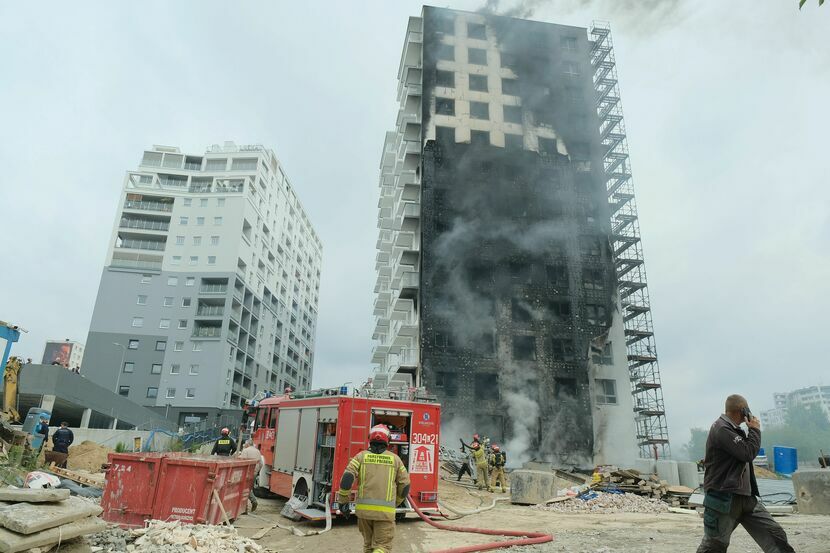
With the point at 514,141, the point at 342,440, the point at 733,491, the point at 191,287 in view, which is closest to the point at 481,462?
the point at 342,440

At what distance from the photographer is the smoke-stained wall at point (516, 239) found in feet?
114

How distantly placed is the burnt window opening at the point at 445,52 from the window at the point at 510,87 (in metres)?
4.84

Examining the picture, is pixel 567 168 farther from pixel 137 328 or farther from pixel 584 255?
pixel 137 328

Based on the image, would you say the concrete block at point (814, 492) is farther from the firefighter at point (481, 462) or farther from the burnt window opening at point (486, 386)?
the burnt window opening at point (486, 386)

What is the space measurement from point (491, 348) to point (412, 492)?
2458cm

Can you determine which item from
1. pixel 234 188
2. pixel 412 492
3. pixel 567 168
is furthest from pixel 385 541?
pixel 234 188

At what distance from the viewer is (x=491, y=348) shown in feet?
117

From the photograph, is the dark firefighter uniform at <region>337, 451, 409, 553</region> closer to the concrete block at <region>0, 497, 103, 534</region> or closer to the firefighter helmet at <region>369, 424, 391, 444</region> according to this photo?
the firefighter helmet at <region>369, 424, 391, 444</region>

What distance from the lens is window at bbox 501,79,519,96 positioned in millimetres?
43812

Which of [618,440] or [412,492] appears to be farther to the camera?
[618,440]

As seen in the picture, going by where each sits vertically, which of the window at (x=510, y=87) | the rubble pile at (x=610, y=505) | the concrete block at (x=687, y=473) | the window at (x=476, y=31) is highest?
the window at (x=476, y=31)

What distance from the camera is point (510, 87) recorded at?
44.0 m

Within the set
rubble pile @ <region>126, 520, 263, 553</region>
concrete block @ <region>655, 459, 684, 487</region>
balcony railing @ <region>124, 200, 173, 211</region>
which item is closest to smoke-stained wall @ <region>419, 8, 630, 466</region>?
concrete block @ <region>655, 459, 684, 487</region>

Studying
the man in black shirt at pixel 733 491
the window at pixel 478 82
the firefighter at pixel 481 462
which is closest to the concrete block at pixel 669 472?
the firefighter at pixel 481 462
